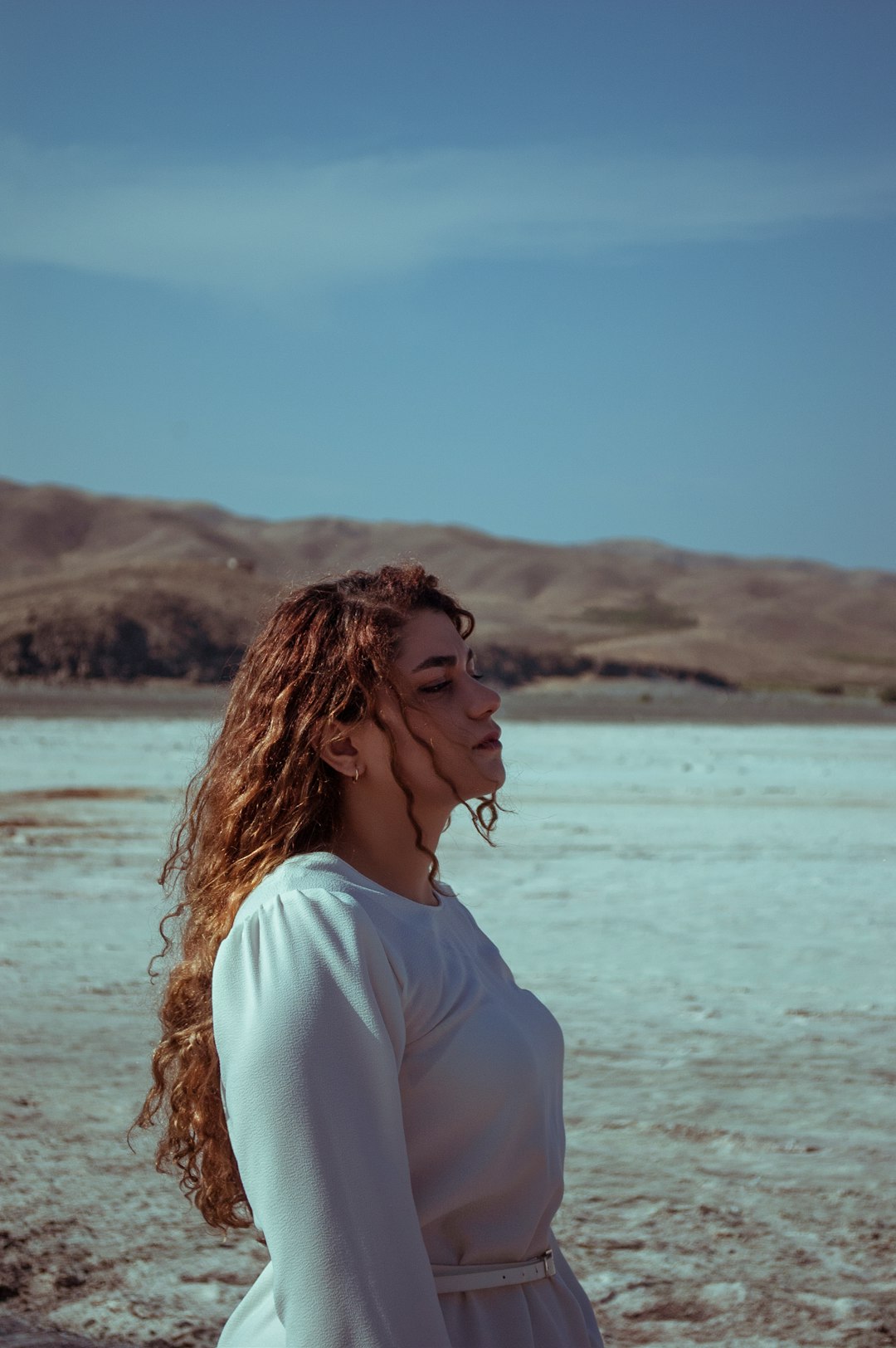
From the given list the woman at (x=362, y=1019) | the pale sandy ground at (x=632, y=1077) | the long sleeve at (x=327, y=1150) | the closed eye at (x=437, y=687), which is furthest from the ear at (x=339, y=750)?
the pale sandy ground at (x=632, y=1077)

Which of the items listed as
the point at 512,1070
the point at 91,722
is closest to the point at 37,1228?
the point at 512,1070

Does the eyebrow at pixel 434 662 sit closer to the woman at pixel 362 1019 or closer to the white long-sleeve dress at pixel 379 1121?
the woman at pixel 362 1019

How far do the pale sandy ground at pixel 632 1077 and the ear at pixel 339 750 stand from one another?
2.06 metres

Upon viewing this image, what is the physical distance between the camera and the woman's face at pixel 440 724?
1.77m

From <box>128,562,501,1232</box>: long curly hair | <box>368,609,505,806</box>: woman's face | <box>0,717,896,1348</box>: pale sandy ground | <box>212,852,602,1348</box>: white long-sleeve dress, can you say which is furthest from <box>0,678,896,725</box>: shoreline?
<box>212,852,602,1348</box>: white long-sleeve dress

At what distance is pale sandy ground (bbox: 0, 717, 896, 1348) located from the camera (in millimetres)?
3529

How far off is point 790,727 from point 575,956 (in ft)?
100

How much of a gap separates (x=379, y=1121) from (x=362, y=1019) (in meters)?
0.10

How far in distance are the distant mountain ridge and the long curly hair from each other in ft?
0.87

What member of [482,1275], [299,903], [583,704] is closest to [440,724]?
[299,903]

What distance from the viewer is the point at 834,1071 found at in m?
5.42

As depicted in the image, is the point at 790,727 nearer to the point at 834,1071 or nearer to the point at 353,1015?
the point at 834,1071

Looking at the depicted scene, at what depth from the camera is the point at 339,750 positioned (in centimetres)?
176

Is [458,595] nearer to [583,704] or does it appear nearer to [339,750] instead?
[339,750]
